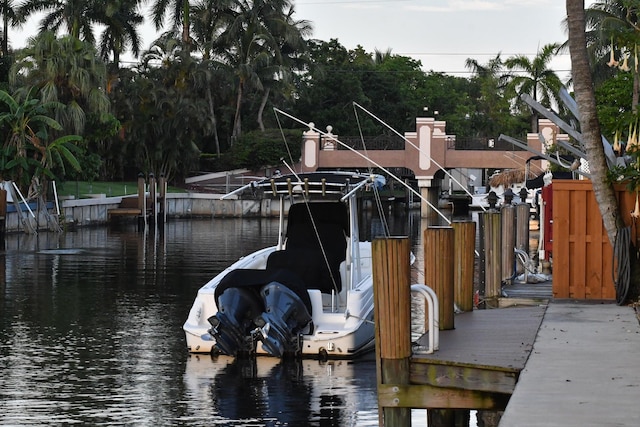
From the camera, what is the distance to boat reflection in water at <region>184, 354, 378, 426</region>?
52.7ft

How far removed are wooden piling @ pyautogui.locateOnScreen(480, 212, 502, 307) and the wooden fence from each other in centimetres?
114

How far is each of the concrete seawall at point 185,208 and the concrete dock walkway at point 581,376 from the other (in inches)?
2027

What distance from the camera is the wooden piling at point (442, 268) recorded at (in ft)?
44.8

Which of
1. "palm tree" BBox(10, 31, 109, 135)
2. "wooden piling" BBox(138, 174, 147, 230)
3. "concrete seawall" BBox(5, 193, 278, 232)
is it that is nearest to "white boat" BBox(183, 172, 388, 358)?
"palm tree" BBox(10, 31, 109, 135)

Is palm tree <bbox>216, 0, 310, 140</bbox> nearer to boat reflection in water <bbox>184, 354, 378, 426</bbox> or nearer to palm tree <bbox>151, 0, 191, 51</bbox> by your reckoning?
palm tree <bbox>151, 0, 191, 51</bbox>

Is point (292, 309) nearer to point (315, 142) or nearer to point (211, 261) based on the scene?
point (211, 261)

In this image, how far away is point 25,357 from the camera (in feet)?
67.1

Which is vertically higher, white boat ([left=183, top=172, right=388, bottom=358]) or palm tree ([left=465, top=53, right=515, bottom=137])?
palm tree ([left=465, top=53, right=515, bottom=137])

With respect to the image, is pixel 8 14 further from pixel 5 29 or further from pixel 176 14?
pixel 176 14

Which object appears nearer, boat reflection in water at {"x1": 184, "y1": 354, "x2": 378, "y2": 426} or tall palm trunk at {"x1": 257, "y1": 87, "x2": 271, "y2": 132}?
boat reflection in water at {"x1": 184, "y1": 354, "x2": 378, "y2": 426}

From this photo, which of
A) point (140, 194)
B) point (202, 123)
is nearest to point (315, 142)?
point (202, 123)

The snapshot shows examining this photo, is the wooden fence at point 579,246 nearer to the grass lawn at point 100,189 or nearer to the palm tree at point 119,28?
the grass lawn at point 100,189

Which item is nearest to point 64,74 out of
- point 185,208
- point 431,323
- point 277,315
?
point 185,208

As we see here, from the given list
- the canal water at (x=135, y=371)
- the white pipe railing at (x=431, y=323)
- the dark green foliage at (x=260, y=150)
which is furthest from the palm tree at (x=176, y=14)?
the white pipe railing at (x=431, y=323)
